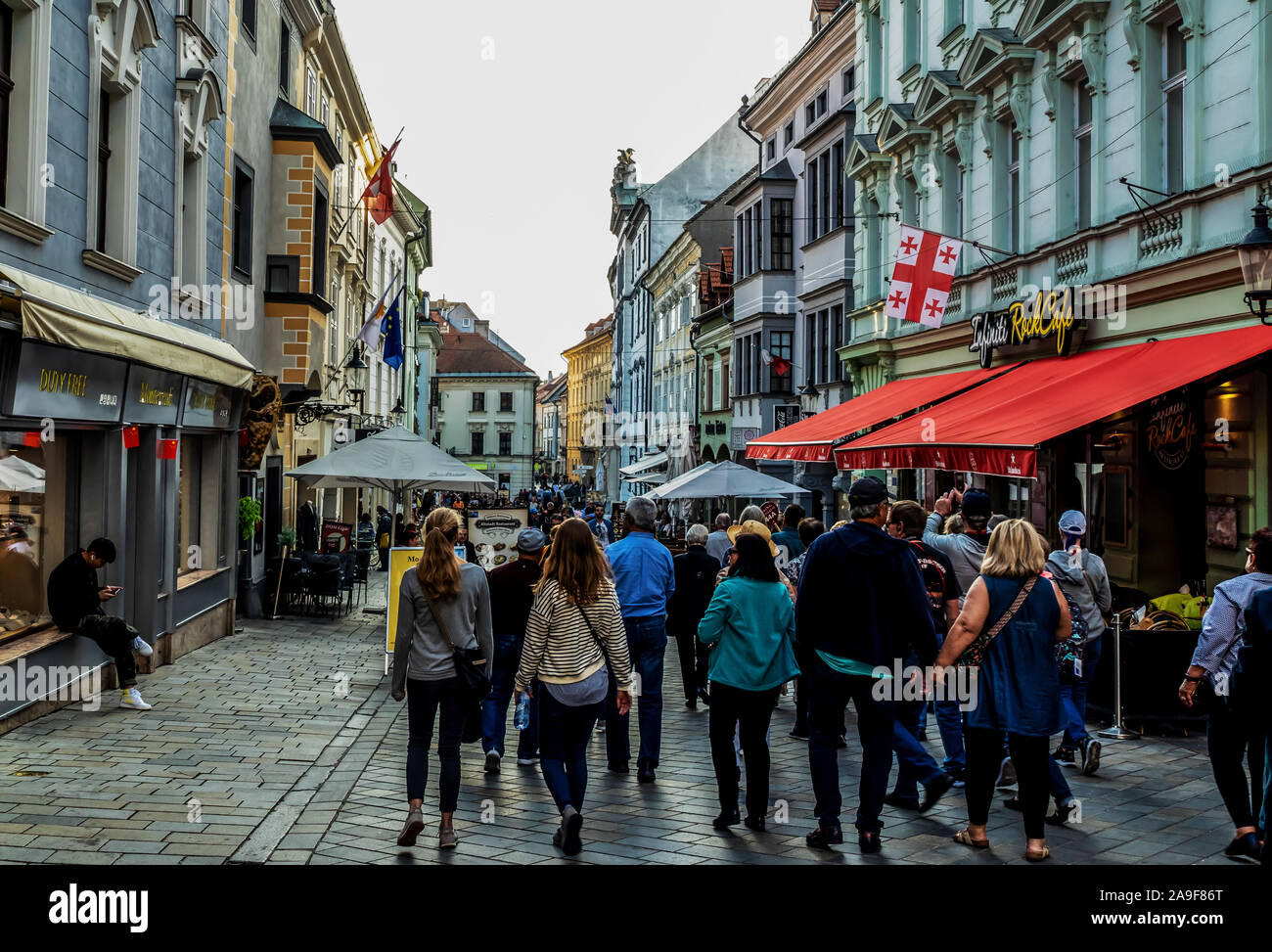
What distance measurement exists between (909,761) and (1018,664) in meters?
1.41

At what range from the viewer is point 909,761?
754cm

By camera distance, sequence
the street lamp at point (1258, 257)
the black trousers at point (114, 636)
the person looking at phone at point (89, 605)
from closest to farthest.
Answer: the street lamp at point (1258, 257), the person looking at phone at point (89, 605), the black trousers at point (114, 636)

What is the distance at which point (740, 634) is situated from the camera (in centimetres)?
700

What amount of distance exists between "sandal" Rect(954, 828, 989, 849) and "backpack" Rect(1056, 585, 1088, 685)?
63.8 inches

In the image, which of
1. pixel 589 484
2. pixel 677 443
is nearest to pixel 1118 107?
pixel 677 443

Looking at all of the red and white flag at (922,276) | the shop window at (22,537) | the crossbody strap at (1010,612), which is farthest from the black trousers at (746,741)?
the red and white flag at (922,276)

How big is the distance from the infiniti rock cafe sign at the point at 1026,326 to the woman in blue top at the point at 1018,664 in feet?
29.5

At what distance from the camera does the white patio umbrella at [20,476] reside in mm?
9492

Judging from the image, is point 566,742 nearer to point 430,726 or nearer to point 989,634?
point 430,726

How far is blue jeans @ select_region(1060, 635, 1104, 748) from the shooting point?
841cm

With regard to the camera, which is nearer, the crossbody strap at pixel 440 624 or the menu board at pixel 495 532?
the crossbody strap at pixel 440 624

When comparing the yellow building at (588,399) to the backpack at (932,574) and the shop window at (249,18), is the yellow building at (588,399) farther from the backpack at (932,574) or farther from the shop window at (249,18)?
the backpack at (932,574)

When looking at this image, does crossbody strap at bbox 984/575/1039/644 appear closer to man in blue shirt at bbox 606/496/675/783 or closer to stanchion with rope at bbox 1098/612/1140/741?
man in blue shirt at bbox 606/496/675/783

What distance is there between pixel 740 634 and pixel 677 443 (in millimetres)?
39855
